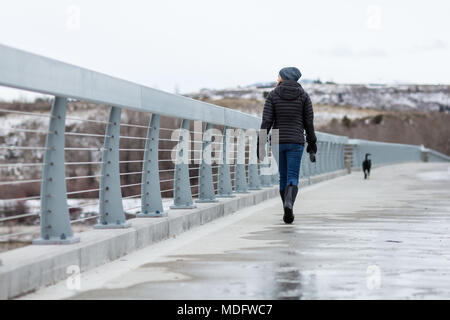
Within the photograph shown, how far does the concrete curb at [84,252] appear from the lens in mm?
6480

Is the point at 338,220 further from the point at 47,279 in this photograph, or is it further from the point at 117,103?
→ the point at 47,279

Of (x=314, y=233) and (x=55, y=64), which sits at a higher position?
(x=55, y=64)

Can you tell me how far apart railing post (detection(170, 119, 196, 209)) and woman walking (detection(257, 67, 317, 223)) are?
3.10 ft

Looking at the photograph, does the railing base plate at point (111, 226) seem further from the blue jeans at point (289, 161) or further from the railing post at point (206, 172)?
the railing post at point (206, 172)

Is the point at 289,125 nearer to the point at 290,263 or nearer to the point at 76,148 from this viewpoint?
the point at 290,263

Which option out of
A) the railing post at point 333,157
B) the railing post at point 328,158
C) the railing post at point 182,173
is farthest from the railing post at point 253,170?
the railing post at point 333,157

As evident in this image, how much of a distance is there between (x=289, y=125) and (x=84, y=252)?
17.4 ft

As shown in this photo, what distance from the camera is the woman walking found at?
12.6 meters

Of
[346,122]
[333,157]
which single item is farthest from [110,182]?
[346,122]

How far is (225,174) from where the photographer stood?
52.1 ft

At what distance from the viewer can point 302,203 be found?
17.5 m

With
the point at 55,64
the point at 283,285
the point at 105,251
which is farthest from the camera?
the point at 105,251
